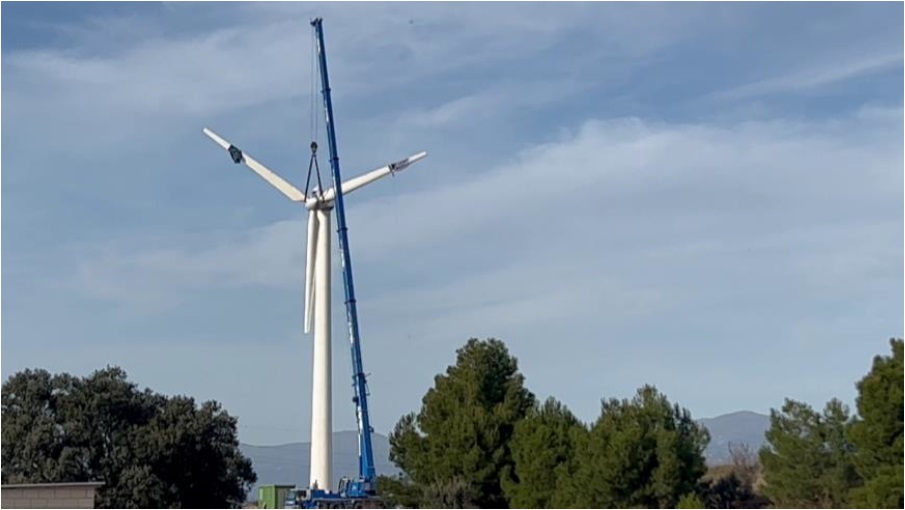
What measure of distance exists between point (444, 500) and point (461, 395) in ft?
18.3

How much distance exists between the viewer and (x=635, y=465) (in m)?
47.7

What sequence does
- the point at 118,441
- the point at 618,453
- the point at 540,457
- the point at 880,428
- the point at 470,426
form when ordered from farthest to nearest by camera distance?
the point at 118,441 → the point at 470,426 → the point at 540,457 → the point at 618,453 → the point at 880,428

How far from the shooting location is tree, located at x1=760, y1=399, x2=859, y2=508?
1764 inches

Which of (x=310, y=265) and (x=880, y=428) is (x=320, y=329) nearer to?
(x=310, y=265)

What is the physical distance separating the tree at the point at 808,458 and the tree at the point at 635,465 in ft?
10.0

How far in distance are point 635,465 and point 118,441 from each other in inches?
1237

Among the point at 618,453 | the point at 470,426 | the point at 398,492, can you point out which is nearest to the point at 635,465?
the point at 618,453

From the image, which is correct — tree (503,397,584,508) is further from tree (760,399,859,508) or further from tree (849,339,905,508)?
tree (849,339,905,508)

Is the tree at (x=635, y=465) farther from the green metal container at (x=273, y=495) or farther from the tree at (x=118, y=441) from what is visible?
the tree at (x=118, y=441)

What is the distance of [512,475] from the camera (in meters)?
56.3

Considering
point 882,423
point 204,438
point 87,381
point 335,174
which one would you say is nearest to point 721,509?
point 882,423

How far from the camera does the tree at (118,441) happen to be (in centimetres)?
6581

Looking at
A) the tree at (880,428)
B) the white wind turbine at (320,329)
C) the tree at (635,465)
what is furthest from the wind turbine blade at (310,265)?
the tree at (880,428)

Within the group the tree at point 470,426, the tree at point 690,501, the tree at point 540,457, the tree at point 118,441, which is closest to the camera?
the tree at point 690,501
